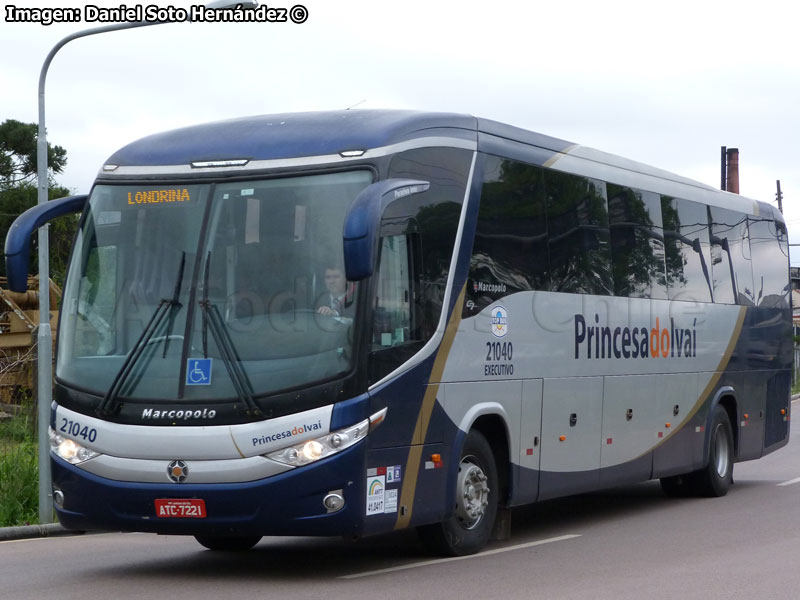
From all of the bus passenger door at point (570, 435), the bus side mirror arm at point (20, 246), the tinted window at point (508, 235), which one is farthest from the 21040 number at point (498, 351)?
the bus side mirror arm at point (20, 246)

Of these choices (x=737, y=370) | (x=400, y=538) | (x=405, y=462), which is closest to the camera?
(x=405, y=462)

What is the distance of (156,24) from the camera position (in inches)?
563

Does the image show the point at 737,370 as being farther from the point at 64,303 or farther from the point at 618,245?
the point at 64,303

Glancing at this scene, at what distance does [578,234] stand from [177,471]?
5447mm

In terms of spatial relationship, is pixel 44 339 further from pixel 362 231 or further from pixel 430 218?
pixel 362 231

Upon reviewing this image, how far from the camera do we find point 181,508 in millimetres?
9438

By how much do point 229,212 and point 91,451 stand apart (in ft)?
6.72

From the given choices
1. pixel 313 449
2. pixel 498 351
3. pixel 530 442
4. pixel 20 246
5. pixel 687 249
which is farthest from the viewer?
Result: pixel 687 249

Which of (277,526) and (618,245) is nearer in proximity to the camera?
(277,526)

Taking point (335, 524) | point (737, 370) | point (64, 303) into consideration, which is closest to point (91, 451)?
point (64, 303)

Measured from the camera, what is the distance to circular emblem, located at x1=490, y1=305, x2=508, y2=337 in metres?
11.5

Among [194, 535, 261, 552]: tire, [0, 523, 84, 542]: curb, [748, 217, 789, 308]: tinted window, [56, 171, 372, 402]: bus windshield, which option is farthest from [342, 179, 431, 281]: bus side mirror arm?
[748, 217, 789, 308]: tinted window

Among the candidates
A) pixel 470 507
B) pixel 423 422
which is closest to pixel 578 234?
pixel 470 507

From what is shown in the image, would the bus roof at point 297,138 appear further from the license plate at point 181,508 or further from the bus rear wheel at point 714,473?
the bus rear wheel at point 714,473
